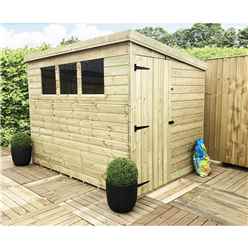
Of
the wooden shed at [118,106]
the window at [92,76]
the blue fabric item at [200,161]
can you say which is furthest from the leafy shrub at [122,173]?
the blue fabric item at [200,161]

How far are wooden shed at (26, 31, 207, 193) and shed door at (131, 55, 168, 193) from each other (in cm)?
1

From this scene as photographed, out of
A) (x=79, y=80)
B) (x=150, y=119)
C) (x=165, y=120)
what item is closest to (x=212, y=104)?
(x=165, y=120)

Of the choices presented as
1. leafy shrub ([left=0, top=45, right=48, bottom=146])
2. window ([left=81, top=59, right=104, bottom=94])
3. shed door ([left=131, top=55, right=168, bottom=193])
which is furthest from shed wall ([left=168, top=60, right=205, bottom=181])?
leafy shrub ([left=0, top=45, right=48, bottom=146])

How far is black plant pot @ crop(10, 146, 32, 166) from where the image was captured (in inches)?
195

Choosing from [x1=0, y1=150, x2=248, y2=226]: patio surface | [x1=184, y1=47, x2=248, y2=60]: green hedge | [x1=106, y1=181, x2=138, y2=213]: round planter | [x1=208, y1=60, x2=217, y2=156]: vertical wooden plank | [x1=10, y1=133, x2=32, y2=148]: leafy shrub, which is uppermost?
[x1=184, y1=47, x2=248, y2=60]: green hedge

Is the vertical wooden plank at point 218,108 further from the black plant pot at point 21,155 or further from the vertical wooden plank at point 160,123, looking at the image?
the black plant pot at point 21,155

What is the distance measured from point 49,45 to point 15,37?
10.0 ft

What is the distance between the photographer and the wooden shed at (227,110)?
4.54 meters

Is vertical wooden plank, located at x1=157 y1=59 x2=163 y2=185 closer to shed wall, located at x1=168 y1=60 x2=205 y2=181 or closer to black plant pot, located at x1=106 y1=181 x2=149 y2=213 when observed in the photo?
shed wall, located at x1=168 y1=60 x2=205 y2=181

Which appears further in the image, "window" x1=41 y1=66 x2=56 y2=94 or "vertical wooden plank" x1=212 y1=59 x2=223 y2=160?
"vertical wooden plank" x1=212 y1=59 x2=223 y2=160

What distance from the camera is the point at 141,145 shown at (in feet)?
11.2
